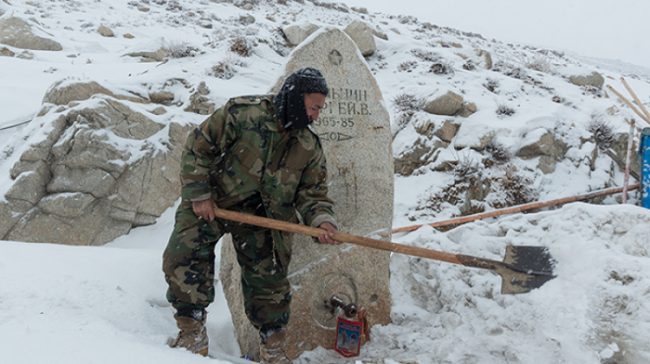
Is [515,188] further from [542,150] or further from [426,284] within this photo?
[426,284]

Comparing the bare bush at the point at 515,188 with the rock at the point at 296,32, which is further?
the rock at the point at 296,32

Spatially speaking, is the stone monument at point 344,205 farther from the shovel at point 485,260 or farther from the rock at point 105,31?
the rock at point 105,31

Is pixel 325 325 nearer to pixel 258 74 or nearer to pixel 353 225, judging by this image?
pixel 353 225

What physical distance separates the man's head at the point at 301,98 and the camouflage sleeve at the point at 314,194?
0.88 ft

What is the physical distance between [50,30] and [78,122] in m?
8.89

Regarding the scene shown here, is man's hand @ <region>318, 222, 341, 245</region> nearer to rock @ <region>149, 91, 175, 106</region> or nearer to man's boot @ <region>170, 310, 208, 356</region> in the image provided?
man's boot @ <region>170, 310, 208, 356</region>

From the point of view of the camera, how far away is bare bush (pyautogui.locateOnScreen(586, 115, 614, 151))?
653 centimetres

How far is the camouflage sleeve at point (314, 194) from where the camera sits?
7.30ft

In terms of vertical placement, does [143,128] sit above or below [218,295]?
above

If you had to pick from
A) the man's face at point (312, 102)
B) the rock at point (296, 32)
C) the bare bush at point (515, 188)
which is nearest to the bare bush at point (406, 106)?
the bare bush at point (515, 188)

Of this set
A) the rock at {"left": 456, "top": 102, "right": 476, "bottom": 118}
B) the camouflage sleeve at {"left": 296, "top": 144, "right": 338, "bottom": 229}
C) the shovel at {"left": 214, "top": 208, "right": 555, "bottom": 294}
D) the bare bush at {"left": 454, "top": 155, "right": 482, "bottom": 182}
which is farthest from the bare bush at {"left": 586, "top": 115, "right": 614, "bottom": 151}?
the camouflage sleeve at {"left": 296, "top": 144, "right": 338, "bottom": 229}

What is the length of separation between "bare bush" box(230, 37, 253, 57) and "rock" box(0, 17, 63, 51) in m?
4.37

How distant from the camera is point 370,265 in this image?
298cm

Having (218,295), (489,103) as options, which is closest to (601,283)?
(218,295)
